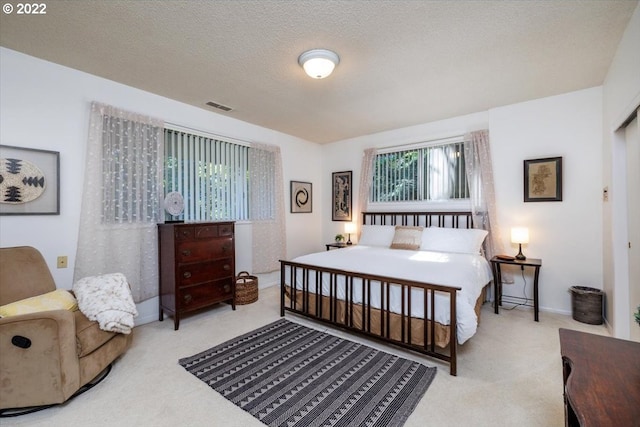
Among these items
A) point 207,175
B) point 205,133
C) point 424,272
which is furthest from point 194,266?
point 424,272

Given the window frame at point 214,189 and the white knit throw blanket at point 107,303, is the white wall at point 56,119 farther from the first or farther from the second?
the white knit throw blanket at point 107,303

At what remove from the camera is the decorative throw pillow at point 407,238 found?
3.84 metres

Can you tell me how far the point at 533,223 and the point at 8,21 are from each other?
5.32 meters

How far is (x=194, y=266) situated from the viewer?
126 inches

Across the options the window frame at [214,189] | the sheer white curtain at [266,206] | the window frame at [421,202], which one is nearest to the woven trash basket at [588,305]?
the window frame at [421,202]

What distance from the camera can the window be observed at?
13.7 feet

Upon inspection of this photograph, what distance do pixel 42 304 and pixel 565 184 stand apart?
510 centimetres

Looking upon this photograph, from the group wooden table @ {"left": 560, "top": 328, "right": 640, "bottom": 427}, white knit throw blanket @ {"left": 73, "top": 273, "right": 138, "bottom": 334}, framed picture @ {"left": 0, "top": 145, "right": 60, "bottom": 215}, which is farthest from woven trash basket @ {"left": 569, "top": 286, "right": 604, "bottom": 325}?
framed picture @ {"left": 0, "top": 145, "right": 60, "bottom": 215}

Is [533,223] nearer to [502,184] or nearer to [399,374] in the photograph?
[502,184]

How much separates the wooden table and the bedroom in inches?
79.4

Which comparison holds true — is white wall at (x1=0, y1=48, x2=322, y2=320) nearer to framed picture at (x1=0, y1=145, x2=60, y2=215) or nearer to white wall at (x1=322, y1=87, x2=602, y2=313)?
framed picture at (x1=0, y1=145, x2=60, y2=215)

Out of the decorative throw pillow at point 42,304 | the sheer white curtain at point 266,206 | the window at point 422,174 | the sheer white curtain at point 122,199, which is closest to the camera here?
the decorative throw pillow at point 42,304

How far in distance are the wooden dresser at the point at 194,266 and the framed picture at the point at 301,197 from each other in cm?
169

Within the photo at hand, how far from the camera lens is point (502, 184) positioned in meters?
3.76
